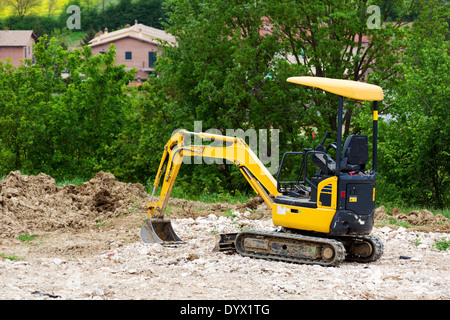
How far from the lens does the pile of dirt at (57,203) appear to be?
1342 centimetres

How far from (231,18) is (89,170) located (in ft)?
27.9

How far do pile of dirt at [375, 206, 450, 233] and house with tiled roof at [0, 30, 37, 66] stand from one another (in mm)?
48995

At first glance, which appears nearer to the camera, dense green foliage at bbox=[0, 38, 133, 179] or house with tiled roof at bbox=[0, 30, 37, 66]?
dense green foliage at bbox=[0, 38, 133, 179]

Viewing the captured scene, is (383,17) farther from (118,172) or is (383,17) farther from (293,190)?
(293,190)

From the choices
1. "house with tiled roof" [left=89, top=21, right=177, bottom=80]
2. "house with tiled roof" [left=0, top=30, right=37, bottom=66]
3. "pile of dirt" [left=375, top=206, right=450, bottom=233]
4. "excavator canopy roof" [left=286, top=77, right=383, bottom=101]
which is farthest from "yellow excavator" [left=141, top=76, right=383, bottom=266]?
"house with tiled roof" [left=89, top=21, right=177, bottom=80]

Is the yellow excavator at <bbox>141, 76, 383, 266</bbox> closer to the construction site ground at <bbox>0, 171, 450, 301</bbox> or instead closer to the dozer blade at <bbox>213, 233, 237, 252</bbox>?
the dozer blade at <bbox>213, 233, 237, 252</bbox>

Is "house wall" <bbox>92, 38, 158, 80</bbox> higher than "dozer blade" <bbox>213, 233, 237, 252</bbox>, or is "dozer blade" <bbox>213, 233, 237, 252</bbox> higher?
"house wall" <bbox>92, 38, 158, 80</bbox>

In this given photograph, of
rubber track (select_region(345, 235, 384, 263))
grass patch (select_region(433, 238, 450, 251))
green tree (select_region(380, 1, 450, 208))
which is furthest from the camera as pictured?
green tree (select_region(380, 1, 450, 208))

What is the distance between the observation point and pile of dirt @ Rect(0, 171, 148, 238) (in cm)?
1342

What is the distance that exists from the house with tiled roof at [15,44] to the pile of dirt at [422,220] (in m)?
49.0

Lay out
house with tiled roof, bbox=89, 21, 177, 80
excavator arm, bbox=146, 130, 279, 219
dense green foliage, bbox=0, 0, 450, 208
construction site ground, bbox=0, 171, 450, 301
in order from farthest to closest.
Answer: house with tiled roof, bbox=89, 21, 177, 80 < dense green foliage, bbox=0, 0, 450, 208 < excavator arm, bbox=146, 130, 279, 219 < construction site ground, bbox=0, 171, 450, 301

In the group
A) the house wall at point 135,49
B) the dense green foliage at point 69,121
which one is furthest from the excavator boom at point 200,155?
the house wall at point 135,49

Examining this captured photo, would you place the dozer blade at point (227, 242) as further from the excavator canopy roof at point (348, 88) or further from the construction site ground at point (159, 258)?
the excavator canopy roof at point (348, 88)

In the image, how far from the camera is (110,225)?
44.9 feet
